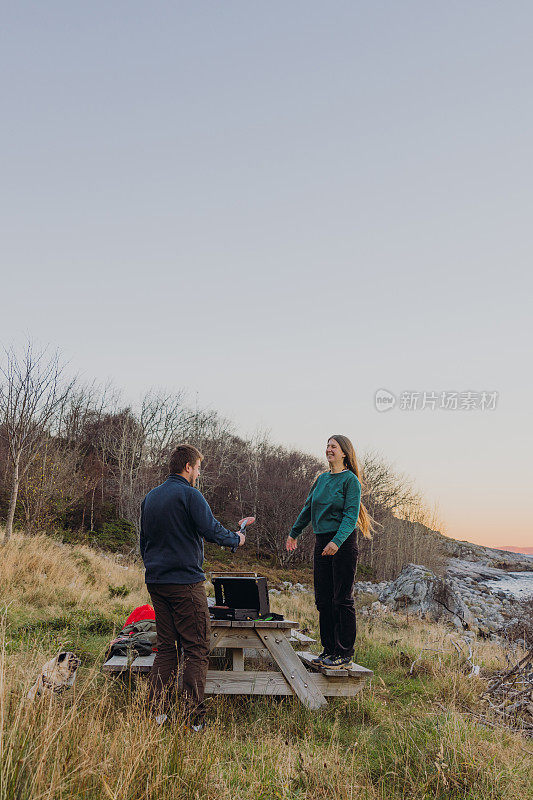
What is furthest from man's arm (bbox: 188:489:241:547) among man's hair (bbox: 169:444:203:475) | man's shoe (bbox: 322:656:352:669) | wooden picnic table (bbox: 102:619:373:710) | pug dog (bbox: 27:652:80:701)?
man's shoe (bbox: 322:656:352:669)

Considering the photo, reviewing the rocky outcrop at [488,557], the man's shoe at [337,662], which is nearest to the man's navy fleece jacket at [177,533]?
the man's shoe at [337,662]

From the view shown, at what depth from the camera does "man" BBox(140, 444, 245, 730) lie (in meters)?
4.15

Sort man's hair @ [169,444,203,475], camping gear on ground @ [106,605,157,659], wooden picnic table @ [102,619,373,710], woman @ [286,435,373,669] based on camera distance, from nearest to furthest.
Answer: man's hair @ [169,444,203,475] → wooden picnic table @ [102,619,373,710] → woman @ [286,435,373,669] → camping gear on ground @ [106,605,157,659]

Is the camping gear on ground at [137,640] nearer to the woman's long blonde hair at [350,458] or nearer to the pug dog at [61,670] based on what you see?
the pug dog at [61,670]

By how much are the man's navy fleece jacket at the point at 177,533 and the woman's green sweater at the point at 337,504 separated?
1.08 m

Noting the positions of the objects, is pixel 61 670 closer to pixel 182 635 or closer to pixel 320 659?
pixel 182 635

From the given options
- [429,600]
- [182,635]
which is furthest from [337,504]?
[429,600]

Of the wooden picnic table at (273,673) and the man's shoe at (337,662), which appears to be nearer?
the wooden picnic table at (273,673)

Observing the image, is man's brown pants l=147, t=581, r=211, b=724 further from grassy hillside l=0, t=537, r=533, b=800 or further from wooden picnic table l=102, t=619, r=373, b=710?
wooden picnic table l=102, t=619, r=373, b=710

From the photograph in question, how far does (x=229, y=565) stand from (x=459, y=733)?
20.0 m

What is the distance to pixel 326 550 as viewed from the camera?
4.76 meters

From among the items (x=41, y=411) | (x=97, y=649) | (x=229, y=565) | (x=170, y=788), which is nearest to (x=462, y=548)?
(x=229, y=565)

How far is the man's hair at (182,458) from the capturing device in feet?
14.4

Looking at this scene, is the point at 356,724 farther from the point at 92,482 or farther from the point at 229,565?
the point at 92,482
